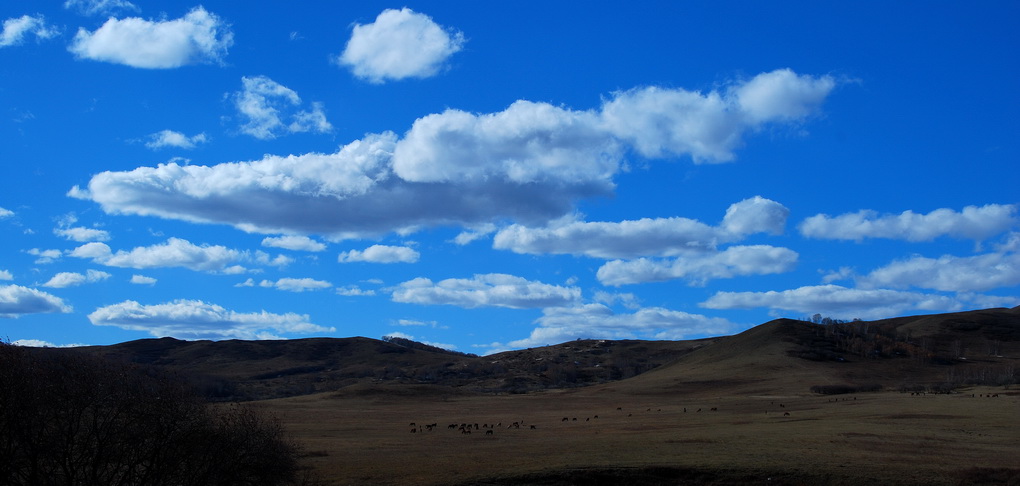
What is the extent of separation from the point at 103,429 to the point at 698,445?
38334mm

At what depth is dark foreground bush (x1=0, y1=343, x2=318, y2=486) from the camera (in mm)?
28234

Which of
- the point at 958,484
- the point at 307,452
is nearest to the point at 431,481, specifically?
the point at 307,452

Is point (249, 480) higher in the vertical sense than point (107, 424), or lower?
lower

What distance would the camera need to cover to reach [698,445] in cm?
5578

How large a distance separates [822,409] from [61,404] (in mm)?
85355

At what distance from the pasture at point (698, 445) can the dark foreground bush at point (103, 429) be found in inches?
414

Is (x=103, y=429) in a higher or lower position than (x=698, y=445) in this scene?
higher

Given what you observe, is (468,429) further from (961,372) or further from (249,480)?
(961,372)

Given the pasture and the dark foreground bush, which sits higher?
the dark foreground bush

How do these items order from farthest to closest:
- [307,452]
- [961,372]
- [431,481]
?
[961,372] < [307,452] < [431,481]

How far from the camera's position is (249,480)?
1449 inches

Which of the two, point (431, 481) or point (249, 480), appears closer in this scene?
point (249, 480)

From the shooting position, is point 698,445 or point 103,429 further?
point 698,445

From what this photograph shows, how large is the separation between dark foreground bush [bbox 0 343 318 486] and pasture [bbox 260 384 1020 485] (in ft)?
34.5
